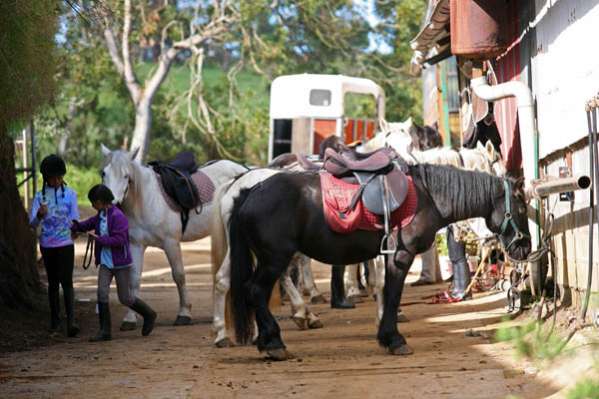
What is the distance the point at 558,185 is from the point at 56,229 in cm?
552

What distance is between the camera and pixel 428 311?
13.5m

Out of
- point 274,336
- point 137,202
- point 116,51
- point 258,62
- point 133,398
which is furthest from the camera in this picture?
point 258,62

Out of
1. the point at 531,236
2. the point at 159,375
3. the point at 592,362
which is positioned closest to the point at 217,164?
the point at 531,236

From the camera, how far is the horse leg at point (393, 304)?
9961 millimetres

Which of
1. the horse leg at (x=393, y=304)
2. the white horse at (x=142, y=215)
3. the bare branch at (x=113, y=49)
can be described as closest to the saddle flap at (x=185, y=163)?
the white horse at (x=142, y=215)

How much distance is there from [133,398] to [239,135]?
2974 cm

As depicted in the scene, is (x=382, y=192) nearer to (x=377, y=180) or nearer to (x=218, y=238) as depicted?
(x=377, y=180)

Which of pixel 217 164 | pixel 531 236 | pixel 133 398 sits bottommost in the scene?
pixel 133 398

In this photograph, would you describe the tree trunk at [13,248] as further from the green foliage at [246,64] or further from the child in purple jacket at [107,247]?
the green foliage at [246,64]

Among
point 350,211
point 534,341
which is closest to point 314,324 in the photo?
point 350,211

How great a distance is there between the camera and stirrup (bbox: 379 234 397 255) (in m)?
10.1

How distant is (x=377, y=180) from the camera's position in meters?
10.2

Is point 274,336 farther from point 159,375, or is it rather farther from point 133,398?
point 133,398

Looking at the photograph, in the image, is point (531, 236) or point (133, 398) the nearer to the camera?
point (133, 398)
